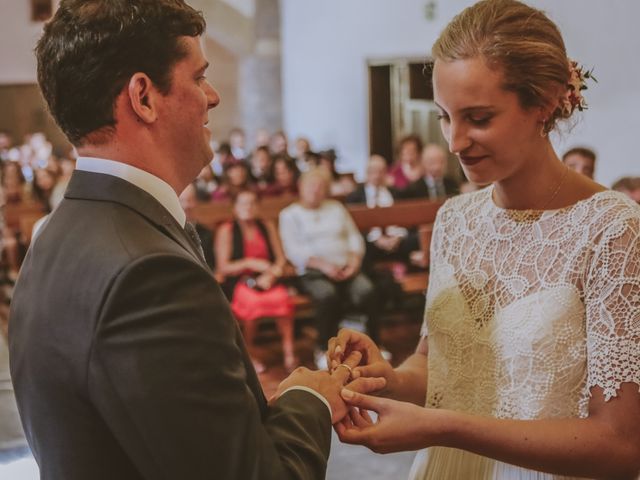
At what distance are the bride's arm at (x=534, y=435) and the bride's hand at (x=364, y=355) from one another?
0.64 ft

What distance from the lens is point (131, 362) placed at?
3.44 feet

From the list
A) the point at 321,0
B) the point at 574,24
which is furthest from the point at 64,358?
the point at 321,0

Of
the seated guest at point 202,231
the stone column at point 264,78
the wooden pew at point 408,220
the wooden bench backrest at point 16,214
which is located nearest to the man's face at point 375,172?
the wooden pew at point 408,220

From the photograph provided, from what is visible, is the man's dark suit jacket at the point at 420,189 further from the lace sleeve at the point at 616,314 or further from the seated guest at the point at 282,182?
the lace sleeve at the point at 616,314

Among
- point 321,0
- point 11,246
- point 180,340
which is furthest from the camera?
point 321,0

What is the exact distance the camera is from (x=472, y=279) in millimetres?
1738

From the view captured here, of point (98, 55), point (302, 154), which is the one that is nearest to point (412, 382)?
point (98, 55)

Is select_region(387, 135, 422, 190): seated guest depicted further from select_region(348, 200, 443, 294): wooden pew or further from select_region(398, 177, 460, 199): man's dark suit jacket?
select_region(348, 200, 443, 294): wooden pew

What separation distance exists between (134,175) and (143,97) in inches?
4.8

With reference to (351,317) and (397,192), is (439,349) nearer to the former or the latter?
(351,317)

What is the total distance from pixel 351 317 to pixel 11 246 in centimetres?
293

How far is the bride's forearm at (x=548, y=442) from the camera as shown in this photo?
55.9 inches

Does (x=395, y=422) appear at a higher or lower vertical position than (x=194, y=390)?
lower

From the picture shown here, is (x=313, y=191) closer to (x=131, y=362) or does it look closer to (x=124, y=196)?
(x=124, y=196)
